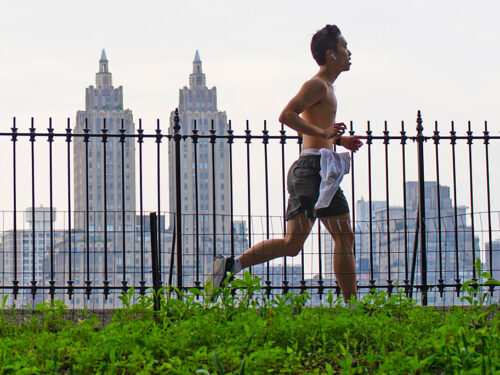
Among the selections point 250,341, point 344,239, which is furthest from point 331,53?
point 250,341

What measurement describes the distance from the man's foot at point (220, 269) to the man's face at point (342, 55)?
180 cm

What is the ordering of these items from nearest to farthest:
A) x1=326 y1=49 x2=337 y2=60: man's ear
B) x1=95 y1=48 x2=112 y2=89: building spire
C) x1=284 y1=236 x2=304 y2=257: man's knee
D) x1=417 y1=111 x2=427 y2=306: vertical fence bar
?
x1=284 y1=236 x2=304 y2=257: man's knee → x1=326 y1=49 x2=337 y2=60: man's ear → x1=417 y1=111 x2=427 y2=306: vertical fence bar → x1=95 y1=48 x2=112 y2=89: building spire

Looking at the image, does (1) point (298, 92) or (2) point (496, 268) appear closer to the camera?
(1) point (298, 92)

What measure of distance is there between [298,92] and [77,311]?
2.36 meters

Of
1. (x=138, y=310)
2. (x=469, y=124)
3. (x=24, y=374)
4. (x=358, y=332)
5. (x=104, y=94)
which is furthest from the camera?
(x=104, y=94)

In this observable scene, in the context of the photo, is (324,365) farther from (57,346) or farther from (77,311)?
(77,311)

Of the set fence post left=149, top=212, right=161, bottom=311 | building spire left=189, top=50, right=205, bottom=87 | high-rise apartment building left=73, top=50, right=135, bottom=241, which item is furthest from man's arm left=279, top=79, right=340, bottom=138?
building spire left=189, top=50, right=205, bottom=87

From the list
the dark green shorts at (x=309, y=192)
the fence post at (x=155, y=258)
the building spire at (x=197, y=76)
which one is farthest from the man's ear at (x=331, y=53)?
the building spire at (x=197, y=76)

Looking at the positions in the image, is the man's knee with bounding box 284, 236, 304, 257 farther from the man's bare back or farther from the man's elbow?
the man's elbow

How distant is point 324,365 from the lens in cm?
466

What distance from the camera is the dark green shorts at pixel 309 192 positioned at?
21.5 ft

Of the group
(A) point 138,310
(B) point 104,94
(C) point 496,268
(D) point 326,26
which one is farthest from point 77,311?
(B) point 104,94

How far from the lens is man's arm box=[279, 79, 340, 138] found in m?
6.56

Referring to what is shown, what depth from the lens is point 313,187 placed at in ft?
21.7
